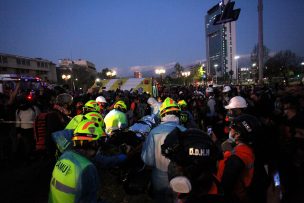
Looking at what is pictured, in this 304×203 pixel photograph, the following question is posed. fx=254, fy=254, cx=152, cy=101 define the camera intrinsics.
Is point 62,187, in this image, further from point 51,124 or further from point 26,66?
point 26,66

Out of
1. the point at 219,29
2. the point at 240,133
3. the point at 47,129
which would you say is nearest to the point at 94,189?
the point at 240,133

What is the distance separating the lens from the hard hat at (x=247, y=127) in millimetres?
2754

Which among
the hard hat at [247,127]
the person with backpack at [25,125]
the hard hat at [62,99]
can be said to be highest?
the hard hat at [62,99]

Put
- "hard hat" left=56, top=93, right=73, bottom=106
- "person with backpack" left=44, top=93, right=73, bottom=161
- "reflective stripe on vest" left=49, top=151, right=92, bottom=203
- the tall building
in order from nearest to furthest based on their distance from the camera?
"reflective stripe on vest" left=49, top=151, right=92, bottom=203 < "person with backpack" left=44, top=93, right=73, bottom=161 < "hard hat" left=56, top=93, right=73, bottom=106 < the tall building

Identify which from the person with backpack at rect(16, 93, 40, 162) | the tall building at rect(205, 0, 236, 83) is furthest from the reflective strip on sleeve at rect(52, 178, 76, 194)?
the tall building at rect(205, 0, 236, 83)

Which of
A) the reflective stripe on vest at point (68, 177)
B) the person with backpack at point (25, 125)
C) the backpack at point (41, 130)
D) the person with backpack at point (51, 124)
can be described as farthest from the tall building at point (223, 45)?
the reflective stripe on vest at point (68, 177)

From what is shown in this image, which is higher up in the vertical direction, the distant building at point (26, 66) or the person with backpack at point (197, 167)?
the distant building at point (26, 66)

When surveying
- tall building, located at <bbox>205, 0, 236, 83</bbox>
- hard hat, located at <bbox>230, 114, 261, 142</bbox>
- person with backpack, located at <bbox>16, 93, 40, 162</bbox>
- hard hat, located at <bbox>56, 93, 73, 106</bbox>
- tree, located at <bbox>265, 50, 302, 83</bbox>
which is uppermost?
tall building, located at <bbox>205, 0, 236, 83</bbox>

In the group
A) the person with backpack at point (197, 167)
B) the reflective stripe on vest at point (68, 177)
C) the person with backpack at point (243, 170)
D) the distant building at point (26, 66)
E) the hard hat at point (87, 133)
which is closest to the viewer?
the person with backpack at point (197, 167)

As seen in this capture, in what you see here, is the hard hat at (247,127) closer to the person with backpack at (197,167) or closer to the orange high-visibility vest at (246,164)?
the orange high-visibility vest at (246,164)

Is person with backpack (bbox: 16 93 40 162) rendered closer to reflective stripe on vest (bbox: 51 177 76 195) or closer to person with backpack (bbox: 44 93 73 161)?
person with backpack (bbox: 44 93 73 161)

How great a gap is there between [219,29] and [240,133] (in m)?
160

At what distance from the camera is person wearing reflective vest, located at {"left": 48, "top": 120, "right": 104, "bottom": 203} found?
7.91 feet

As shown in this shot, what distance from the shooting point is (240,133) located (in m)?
2.79
